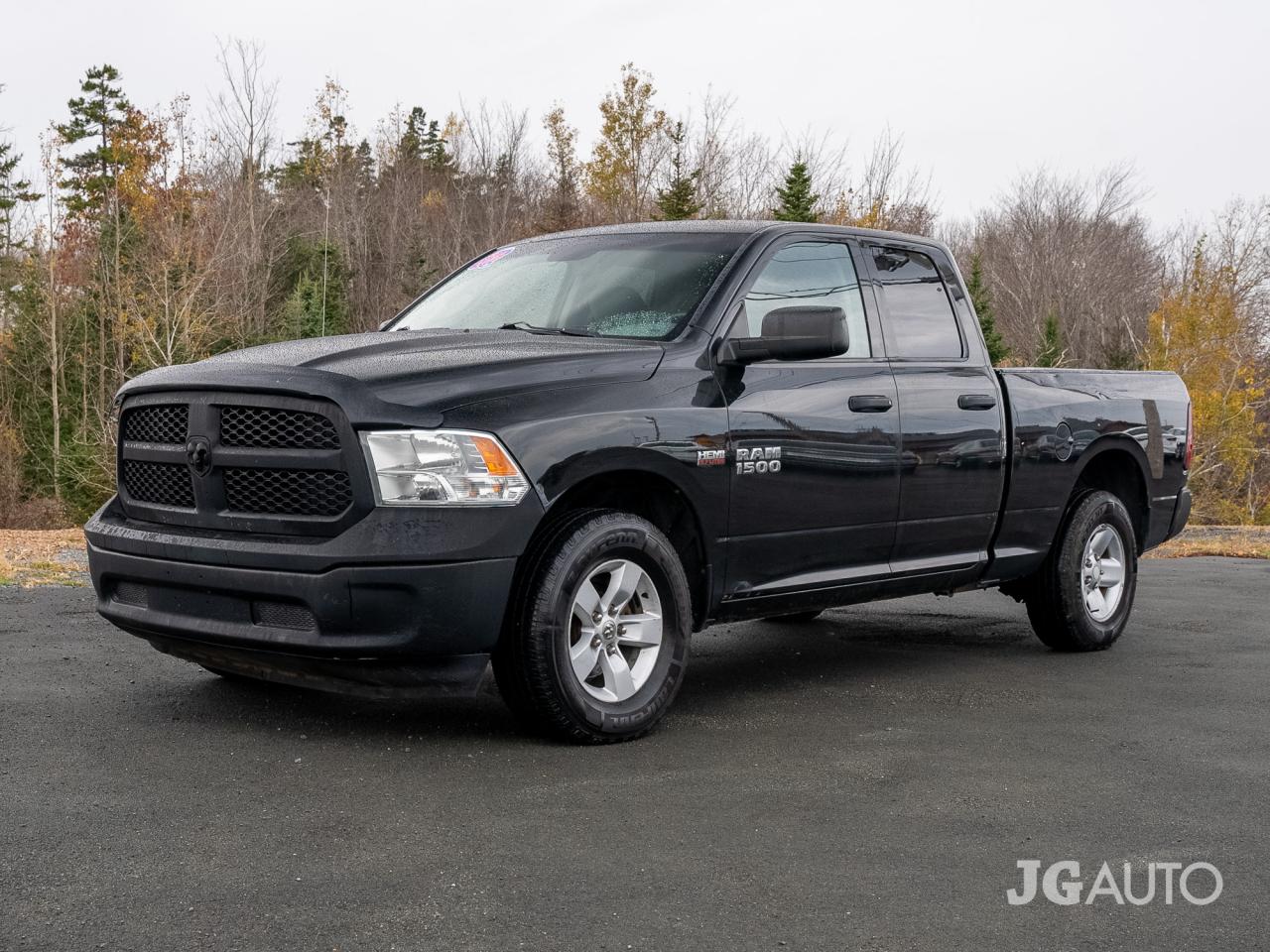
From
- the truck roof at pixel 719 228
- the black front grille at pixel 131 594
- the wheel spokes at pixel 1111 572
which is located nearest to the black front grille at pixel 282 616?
the black front grille at pixel 131 594

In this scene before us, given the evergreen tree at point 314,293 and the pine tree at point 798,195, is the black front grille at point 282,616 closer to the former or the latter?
the pine tree at point 798,195

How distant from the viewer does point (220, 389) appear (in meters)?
4.77

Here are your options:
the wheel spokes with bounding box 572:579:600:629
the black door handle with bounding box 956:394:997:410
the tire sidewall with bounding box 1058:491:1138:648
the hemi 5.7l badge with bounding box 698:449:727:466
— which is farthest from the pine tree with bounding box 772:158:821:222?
the wheel spokes with bounding box 572:579:600:629

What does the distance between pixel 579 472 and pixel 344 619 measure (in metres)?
0.93

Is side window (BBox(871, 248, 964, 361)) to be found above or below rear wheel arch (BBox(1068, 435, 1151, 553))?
above

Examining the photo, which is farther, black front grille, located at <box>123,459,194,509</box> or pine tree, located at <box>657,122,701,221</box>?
pine tree, located at <box>657,122,701,221</box>

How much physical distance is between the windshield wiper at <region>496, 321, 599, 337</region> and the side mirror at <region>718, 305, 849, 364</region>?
0.58 metres

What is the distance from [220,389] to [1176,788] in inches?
135

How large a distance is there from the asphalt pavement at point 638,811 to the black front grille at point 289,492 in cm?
82

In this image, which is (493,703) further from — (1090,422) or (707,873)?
(1090,422)

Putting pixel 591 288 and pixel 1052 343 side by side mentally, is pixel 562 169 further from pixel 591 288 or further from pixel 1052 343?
pixel 591 288

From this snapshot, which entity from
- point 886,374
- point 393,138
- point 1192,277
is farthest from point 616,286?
point 393,138

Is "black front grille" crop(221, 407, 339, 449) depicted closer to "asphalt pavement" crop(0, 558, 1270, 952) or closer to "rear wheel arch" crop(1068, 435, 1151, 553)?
"asphalt pavement" crop(0, 558, 1270, 952)

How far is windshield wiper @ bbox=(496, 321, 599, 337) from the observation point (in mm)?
5586
